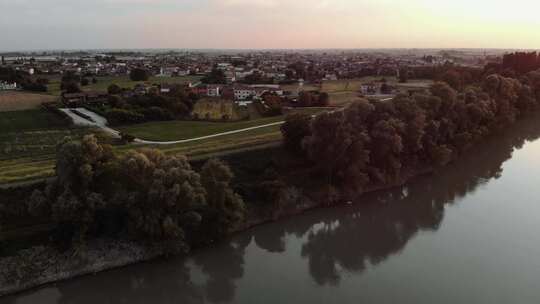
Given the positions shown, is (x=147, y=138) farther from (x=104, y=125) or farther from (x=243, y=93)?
(x=243, y=93)

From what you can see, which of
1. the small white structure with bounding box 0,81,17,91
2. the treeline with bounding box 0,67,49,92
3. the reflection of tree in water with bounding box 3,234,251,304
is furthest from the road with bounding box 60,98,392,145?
the small white structure with bounding box 0,81,17,91

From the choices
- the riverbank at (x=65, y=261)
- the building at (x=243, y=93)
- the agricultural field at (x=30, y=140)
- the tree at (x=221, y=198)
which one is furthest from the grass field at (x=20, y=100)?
the tree at (x=221, y=198)

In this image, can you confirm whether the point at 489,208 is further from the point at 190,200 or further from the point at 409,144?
the point at 190,200

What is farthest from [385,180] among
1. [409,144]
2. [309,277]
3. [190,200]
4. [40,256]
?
[40,256]

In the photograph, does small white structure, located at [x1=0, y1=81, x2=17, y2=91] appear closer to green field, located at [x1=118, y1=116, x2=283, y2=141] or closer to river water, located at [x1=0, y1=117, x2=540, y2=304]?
green field, located at [x1=118, y1=116, x2=283, y2=141]

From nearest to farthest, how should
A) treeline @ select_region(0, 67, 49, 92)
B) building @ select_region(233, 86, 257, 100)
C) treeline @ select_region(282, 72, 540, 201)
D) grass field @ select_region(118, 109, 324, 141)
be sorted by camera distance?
1. treeline @ select_region(282, 72, 540, 201)
2. grass field @ select_region(118, 109, 324, 141)
3. building @ select_region(233, 86, 257, 100)
4. treeline @ select_region(0, 67, 49, 92)
